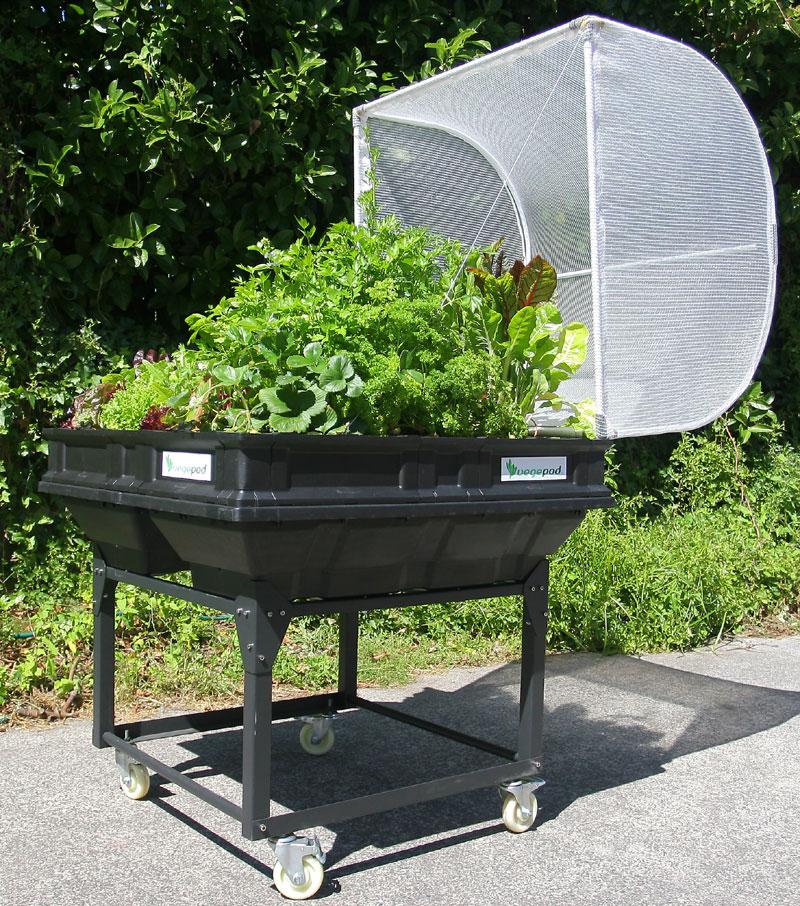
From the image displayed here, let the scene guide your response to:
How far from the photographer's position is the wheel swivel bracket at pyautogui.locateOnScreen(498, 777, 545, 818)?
3186 mm

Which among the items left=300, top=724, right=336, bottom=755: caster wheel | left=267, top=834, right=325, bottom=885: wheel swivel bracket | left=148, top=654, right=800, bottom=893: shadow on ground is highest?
left=267, top=834, right=325, bottom=885: wheel swivel bracket

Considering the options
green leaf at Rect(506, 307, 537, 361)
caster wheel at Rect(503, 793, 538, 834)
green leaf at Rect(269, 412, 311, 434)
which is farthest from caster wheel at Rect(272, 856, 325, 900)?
green leaf at Rect(506, 307, 537, 361)

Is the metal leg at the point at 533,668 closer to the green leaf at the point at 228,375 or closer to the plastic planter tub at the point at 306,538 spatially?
the plastic planter tub at the point at 306,538

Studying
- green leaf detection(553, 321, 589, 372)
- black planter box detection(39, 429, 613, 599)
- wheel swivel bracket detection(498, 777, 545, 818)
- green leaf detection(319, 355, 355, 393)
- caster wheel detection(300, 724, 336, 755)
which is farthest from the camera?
caster wheel detection(300, 724, 336, 755)

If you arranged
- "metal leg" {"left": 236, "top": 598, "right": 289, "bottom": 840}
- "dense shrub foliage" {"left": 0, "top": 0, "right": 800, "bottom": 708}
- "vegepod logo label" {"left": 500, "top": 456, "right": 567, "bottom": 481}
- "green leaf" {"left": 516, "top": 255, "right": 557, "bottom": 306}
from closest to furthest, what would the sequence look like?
"metal leg" {"left": 236, "top": 598, "right": 289, "bottom": 840}
"vegepod logo label" {"left": 500, "top": 456, "right": 567, "bottom": 481}
"green leaf" {"left": 516, "top": 255, "right": 557, "bottom": 306}
"dense shrub foliage" {"left": 0, "top": 0, "right": 800, "bottom": 708}

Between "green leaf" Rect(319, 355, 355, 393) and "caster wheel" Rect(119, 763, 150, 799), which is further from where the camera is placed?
"caster wheel" Rect(119, 763, 150, 799)

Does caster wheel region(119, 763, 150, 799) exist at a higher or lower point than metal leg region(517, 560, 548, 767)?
lower

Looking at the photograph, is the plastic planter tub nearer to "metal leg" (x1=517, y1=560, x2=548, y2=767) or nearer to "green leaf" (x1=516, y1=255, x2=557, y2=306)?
"metal leg" (x1=517, y1=560, x2=548, y2=767)

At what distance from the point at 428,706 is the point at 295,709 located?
0.87m

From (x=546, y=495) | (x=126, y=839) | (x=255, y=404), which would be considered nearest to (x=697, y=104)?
A: (x=546, y=495)

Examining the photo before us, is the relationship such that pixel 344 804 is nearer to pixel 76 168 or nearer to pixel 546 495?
pixel 546 495

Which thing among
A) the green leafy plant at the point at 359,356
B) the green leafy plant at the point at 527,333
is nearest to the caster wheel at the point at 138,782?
the green leafy plant at the point at 359,356

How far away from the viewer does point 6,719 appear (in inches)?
164

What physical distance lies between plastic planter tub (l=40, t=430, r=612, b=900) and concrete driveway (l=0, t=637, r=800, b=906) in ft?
0.55
